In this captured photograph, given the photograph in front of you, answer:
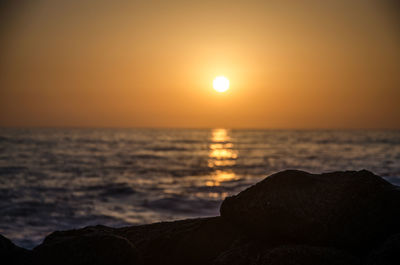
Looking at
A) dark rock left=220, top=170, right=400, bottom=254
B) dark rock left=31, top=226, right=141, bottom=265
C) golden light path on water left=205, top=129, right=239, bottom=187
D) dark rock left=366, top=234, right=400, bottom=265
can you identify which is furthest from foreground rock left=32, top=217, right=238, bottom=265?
golden light path on water left=205, top=129, right=239, bottom=187

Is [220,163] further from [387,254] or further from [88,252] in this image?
[387,254]

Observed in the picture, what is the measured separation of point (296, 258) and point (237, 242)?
1207 millimetres

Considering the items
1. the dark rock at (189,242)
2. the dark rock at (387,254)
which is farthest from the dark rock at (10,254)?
the dark rock at (387,254)

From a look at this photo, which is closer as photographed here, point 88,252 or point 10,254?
point 88,252

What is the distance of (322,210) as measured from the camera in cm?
534

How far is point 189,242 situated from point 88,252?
1532mm

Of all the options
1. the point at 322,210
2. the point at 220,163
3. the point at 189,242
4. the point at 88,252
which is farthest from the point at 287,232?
the point at 220,163

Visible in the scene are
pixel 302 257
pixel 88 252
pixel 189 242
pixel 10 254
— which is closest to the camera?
pixel 302 257

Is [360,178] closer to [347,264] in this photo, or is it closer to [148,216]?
[347,264]

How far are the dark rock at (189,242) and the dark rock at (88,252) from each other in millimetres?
626

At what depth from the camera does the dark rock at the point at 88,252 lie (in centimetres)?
541

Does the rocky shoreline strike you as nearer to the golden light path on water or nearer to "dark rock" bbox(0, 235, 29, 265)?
"dark rock" bbox(0, 235, 29, 265)

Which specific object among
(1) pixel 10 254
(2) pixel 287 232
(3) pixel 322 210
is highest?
(3) pixel 322 210

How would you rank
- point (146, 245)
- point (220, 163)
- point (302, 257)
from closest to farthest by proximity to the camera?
point (302, 257), point (146, 245), point (220, 163)
